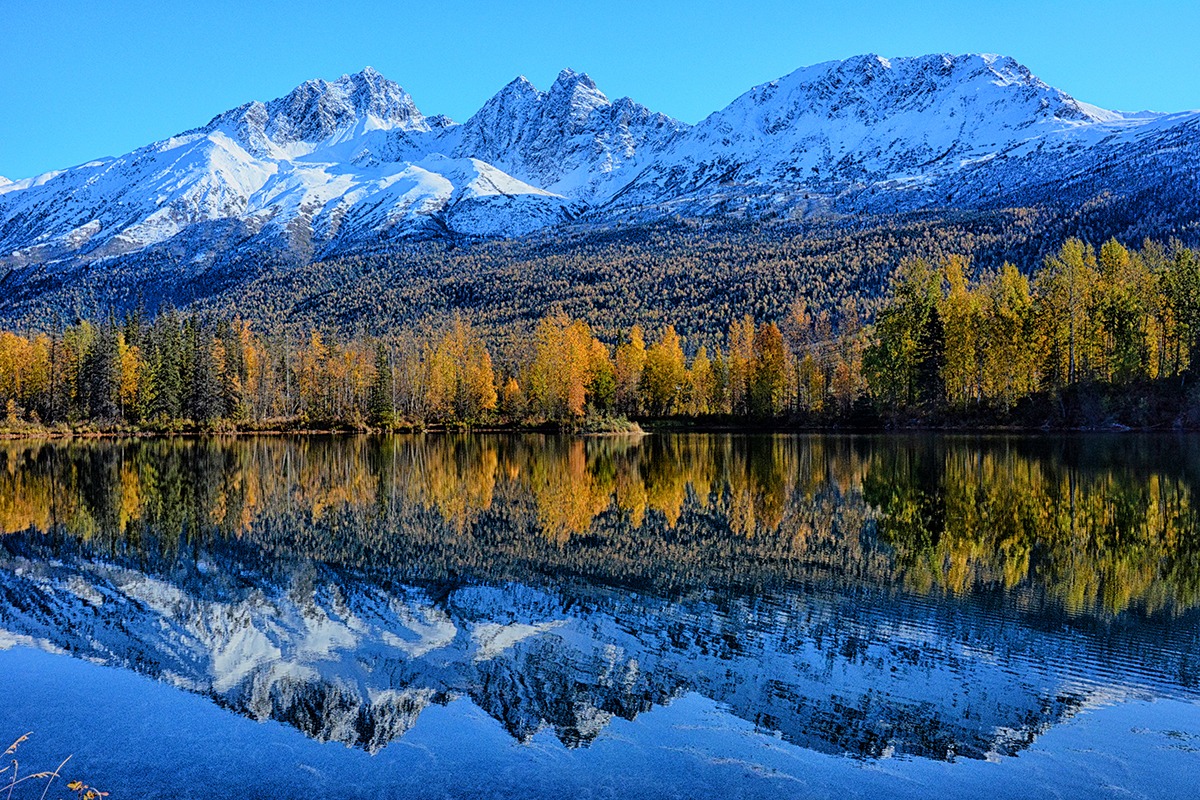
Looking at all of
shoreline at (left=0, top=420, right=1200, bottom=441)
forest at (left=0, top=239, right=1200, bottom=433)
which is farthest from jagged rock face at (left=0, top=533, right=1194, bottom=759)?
forest at (left=0, top=239, right=1200, bottom=433)

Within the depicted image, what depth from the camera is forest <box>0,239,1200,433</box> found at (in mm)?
59812

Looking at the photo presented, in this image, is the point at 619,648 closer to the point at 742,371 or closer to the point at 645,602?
the point at 645,602

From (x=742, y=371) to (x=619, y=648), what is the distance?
7540cm

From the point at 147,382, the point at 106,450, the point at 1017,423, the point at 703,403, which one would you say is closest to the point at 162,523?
the point at 106,450

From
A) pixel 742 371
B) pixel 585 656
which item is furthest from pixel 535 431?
pixel 585 656

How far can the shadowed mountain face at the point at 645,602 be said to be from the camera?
32.5 feet

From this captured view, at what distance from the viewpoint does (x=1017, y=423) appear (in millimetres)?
61906

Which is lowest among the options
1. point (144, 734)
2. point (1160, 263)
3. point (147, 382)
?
point (144, 734)

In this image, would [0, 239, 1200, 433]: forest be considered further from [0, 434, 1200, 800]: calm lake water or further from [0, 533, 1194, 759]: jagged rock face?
[0, 533, 1194, 759]: jagged rock face

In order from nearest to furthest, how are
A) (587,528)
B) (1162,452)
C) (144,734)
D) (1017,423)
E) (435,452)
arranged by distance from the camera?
1. (144,734)
2. (587,528)
3. (1162,452)
4. (435,452)
5. (1017,423)

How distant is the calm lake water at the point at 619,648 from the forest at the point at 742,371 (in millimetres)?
40957

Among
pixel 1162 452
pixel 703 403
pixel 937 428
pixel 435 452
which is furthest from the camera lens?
pixel 703 403

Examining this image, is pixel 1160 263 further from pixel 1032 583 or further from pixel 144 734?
pixel 144 734

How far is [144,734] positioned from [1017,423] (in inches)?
2497
